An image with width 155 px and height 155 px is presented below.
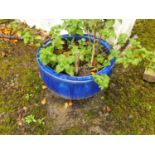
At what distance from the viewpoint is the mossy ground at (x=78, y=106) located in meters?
2.78

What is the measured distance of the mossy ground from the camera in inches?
109

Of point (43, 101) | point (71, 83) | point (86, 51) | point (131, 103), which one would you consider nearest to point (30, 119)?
point (43, 101)

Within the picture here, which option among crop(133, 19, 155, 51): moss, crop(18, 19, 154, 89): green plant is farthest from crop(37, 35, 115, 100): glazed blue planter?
crop(133, 19, 155, 51): moss

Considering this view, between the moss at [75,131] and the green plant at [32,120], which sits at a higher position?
the green plant at [32,120]

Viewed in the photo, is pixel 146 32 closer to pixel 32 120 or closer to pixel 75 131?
pixel 75 131

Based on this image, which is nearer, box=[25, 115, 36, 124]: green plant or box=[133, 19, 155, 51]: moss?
box=[25, 115, 36, 124]: green plant

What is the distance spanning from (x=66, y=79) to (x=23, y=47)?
1.39 meters

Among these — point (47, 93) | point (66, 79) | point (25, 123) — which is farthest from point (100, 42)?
point (25, 123)

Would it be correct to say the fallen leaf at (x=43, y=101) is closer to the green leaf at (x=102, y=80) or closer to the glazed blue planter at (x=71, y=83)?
the glazed blue planter at (x=71, y=83)

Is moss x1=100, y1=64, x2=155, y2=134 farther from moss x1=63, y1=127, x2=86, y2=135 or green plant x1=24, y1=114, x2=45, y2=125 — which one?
green plant x1=24, y1=114, x2=45, y2=125

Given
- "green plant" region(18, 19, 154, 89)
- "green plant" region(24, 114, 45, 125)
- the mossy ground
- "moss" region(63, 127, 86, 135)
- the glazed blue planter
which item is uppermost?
"green plant" region(18, 19, 154, 89)

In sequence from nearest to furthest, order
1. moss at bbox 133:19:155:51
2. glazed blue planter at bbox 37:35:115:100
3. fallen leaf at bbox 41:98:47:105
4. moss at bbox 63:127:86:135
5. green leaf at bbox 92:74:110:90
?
green leaf at bbox 92:74:110:90, glazed blue planter at bbox 37:35:115:100, moss at bbox 63:127:86:135, fallen leaf at bbox 41:98:47:105, moss at bbox 133:19:155:51

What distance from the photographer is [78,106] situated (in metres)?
2.96

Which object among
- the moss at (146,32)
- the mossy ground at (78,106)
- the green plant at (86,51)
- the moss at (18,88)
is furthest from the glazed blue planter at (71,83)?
the moss at (146,32)
